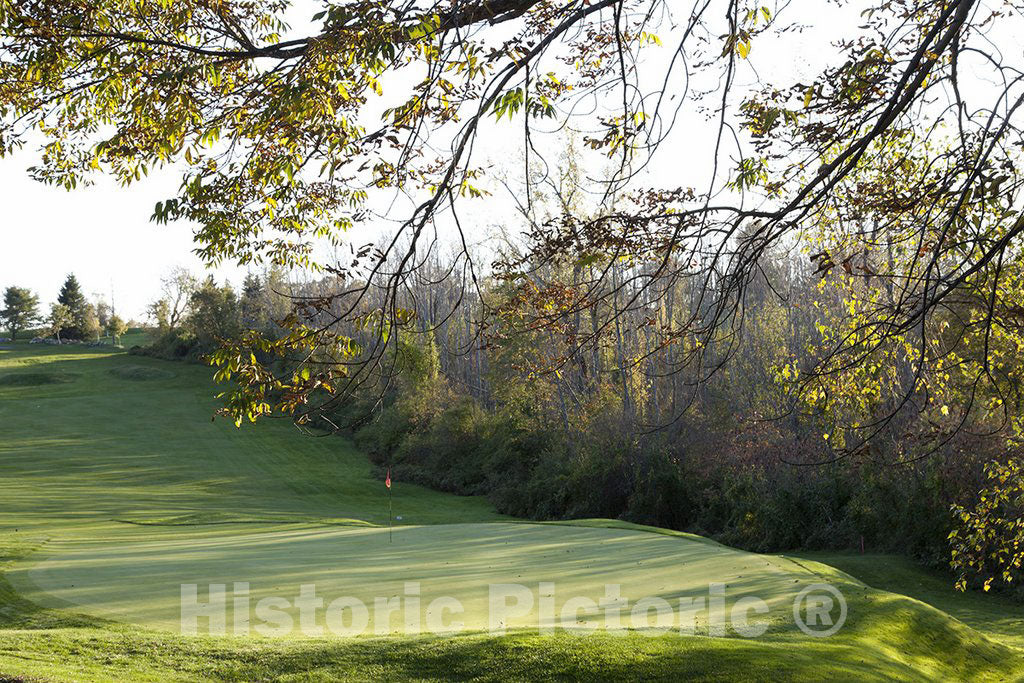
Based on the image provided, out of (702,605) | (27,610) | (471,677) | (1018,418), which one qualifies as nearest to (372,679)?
(471,677)

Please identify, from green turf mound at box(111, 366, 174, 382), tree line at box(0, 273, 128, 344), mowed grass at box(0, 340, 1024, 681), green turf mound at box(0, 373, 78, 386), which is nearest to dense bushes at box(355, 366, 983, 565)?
mowed grass at box(0, 340, 1024, 681)

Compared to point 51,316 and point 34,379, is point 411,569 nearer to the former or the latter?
point 34,379

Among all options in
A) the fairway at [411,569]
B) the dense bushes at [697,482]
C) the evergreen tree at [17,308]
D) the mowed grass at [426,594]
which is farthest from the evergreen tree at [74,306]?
the fairway at [411,569]

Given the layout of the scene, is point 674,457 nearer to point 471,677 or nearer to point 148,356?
point 471,677

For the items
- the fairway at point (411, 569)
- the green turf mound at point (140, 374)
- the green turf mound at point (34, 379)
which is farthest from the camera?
the green turf mound at point (140, 374)

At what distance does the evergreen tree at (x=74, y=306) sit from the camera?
9262cm

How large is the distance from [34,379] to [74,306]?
3247 cm

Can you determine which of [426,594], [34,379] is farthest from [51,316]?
[426,594]

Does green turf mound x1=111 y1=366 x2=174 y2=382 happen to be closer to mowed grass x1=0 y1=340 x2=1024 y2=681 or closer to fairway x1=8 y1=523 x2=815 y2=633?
mowed grass x1=0 y1=340 x2=1024 y2=681

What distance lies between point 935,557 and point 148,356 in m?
66.2

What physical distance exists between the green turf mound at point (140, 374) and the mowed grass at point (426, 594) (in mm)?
36591

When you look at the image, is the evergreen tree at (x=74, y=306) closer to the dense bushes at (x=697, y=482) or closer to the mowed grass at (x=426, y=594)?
the dense bushes at (x=697, y=482)

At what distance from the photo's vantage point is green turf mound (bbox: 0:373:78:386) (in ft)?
207

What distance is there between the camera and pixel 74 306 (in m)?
93.7
